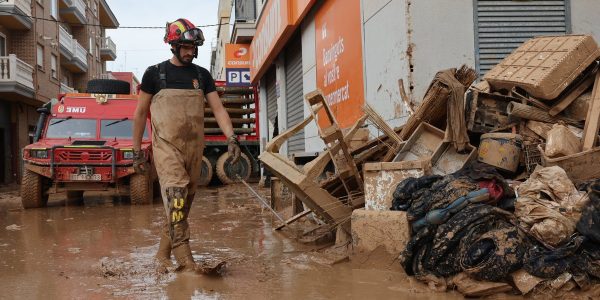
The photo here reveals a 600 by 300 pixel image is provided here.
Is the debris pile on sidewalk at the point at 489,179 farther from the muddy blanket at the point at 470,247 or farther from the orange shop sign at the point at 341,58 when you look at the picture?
the orange shop sign at the point at 341,58

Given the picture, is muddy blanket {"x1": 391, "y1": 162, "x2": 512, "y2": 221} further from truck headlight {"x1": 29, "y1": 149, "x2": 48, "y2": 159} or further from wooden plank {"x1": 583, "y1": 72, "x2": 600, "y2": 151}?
truck headlight {"x1": 29, "y1": 149, "x2": 48, "y2": 159}

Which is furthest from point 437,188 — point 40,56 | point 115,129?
point 40,56

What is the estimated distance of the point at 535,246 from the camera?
305 cm

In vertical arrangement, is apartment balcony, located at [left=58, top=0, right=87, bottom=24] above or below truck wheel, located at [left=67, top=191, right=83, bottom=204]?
above

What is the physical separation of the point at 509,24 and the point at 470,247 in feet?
12.8

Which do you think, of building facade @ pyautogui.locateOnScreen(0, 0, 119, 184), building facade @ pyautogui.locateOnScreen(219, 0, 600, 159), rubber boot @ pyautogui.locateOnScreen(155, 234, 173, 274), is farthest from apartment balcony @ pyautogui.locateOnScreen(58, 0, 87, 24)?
rubber boot @ pyautogui.locateOnScreen(155, 234, 173, 274)

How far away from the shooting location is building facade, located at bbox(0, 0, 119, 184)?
774 inches

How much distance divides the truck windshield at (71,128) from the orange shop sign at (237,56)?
8.18 m

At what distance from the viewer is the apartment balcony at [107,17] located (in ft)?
127

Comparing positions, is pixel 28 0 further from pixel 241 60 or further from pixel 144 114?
pixel 144 114

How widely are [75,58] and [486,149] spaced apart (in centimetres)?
2905

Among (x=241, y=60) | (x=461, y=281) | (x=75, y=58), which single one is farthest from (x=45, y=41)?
(x=461, y=281)

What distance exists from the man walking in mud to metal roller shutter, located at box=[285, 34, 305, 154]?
6.97 m

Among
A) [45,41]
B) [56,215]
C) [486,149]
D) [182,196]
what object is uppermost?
[45,41]
